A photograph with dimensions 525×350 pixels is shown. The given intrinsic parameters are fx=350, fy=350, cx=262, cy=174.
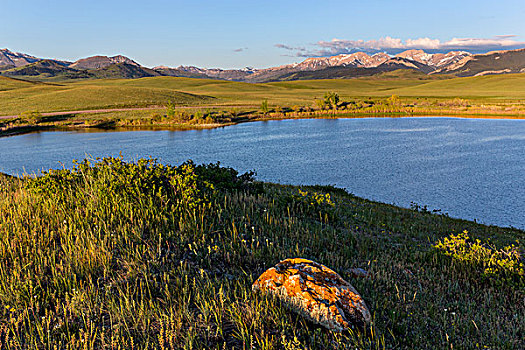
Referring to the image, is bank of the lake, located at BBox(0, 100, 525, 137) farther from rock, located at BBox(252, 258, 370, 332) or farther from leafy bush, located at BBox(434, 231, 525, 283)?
rock, located at BBox(252, 258, 370, 332)

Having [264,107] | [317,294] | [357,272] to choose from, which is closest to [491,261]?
[357,272]

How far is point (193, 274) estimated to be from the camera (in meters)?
7.38

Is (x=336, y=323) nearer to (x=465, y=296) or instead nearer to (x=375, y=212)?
(x=465, y=296)

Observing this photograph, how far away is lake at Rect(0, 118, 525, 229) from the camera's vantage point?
98.1 feet

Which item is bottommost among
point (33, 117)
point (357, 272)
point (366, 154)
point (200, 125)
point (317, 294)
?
point (366, 154)

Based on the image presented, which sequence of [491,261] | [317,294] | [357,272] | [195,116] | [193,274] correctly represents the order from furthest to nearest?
[195,116]
[491,261]
[357,272]
[193,274]
[317,294]

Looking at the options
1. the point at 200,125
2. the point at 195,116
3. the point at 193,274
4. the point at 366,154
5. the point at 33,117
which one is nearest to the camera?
the point at 193,274

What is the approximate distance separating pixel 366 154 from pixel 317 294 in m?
45.8

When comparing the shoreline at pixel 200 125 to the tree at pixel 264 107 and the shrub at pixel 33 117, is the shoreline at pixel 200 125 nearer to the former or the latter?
the shrub at pixel 33 117

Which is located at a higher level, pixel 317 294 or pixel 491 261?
pixel 317 294

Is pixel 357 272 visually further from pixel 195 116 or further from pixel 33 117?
pixel 33 117

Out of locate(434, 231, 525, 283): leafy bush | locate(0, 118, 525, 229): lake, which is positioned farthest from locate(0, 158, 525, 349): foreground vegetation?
locate(0, 118, 525, 229): lake

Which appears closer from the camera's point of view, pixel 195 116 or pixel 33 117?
pixel 33 117

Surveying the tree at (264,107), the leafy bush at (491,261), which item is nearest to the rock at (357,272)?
the leafy bush at (491,261)
